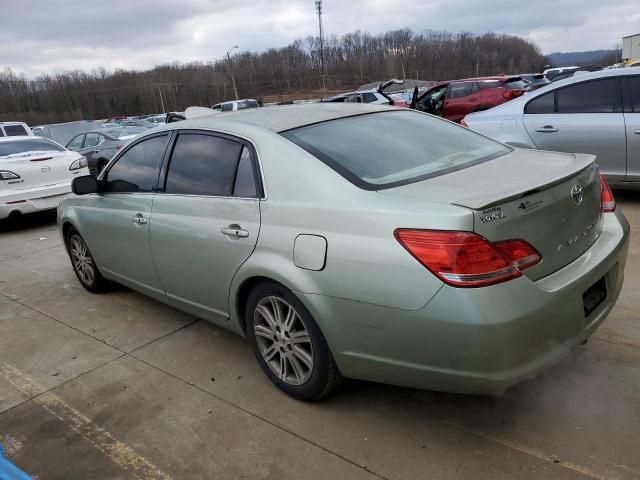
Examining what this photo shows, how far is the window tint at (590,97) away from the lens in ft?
19.5

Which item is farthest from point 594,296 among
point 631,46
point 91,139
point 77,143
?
point 631,46

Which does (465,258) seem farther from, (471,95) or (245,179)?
(471,95)

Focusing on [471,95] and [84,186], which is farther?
[471,95]

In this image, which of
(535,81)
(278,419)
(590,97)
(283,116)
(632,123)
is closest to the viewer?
(278,419)

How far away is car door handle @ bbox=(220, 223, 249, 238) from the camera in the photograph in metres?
2.89

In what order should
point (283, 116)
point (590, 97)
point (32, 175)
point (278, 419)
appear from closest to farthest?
point (278, 419)
point (283, 116)
point (590, 97)
point (32, 175)

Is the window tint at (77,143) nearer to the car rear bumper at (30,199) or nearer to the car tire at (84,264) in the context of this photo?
the car rear bumper at (30,199)

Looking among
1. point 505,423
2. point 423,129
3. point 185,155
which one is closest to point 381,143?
point 423,129

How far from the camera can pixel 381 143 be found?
3.00 metres

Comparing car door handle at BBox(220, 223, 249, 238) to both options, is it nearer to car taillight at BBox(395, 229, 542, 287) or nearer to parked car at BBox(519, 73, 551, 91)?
car taillight at BBox(395, 229, 542, 287)

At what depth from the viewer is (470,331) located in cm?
209

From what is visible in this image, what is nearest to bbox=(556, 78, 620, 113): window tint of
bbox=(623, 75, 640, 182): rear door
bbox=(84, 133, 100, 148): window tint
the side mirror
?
bbox=(623, 75, 640, 182): rear door

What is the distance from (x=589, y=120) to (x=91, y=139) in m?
12.4

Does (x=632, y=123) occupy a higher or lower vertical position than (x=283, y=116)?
lower
